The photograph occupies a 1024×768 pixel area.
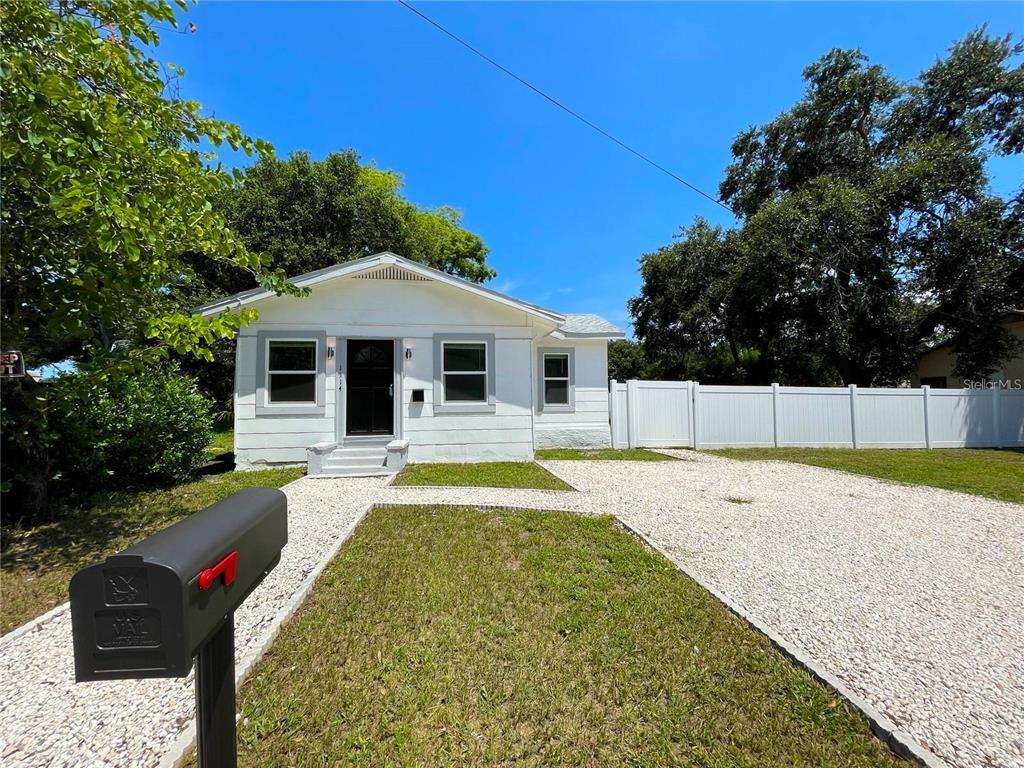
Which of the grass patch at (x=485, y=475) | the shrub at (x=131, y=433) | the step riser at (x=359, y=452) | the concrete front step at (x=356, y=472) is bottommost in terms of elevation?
the grass patch at (x=485, y=475)

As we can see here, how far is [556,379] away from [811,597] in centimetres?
886

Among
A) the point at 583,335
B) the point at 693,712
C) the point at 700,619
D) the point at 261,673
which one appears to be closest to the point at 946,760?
the point at 693,712

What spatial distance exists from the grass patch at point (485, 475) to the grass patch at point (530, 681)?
3186mm

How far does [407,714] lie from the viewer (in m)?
2.15

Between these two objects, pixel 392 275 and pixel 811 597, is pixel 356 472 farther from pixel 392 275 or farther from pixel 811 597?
pixel 811 597

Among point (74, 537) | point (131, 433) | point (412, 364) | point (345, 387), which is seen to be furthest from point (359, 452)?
point (74, 537)

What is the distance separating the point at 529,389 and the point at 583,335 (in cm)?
316

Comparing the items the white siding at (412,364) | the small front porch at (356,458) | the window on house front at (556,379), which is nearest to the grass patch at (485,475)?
the small front porch at (356,458)

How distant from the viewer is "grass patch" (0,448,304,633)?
3402 mm

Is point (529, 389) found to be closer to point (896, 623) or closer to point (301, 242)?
point (896, 623)

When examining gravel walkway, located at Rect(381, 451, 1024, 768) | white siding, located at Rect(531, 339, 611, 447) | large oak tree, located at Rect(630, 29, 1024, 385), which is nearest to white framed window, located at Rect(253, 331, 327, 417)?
gravel walkway, located at Rect(381, 451, 1024, 768)

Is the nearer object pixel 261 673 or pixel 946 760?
pixel 946 760

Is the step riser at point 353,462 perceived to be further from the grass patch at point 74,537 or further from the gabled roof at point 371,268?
the gabled roof at point 371,268

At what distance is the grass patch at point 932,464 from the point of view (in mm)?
7723
